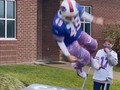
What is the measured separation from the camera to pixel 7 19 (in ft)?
57.3

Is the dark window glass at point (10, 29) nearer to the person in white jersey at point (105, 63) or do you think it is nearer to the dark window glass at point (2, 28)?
the dark window glass at point (2, 28)

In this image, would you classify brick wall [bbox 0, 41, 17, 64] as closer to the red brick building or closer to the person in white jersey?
the red brick building

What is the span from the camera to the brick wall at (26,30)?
17.9 meters

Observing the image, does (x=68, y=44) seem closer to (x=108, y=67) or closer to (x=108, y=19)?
(x=108, y=67)

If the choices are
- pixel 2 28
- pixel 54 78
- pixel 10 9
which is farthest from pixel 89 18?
pixel 10 9

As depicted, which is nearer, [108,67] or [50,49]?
A: [108,67]

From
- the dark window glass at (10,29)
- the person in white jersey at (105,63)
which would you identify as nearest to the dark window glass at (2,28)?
the dark window glass at (10,29)

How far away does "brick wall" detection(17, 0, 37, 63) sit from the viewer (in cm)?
1788

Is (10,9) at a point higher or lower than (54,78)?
higher

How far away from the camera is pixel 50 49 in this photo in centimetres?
1978

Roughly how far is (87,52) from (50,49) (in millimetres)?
14366

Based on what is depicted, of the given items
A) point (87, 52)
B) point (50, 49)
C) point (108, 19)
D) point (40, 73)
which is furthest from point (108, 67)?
point (108, 19)

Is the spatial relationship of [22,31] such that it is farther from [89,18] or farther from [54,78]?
[89,18]

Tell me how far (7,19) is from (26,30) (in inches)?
39.6
